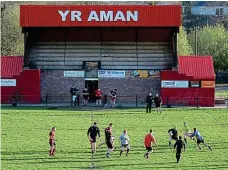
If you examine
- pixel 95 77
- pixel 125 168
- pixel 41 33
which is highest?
pixel 41 33

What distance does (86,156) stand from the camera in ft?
79.3

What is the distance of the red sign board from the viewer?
41.6m

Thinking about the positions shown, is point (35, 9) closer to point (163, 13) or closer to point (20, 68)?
point (20, 68)

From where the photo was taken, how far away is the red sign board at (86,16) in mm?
41594

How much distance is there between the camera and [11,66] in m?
41.8

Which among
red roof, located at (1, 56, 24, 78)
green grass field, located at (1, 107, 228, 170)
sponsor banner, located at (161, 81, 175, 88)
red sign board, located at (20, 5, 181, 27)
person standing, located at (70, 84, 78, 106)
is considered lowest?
green grass field, located at (1, 107, 228, 170)

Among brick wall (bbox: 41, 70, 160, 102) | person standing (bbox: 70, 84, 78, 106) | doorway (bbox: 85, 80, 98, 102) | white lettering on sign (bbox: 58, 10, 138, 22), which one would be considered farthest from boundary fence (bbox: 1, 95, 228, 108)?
white lettering on sign (bbox: 58, 10, 138, 22)

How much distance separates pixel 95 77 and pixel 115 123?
31.3ft

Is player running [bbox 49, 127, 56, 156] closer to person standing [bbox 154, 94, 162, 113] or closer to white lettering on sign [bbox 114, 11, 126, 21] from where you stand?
person standing [bbox 154, 94, 162, 113]

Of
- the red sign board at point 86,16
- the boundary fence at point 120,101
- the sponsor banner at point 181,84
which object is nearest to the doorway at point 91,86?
the boundary fence at point 120,101

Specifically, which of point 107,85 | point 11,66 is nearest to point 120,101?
point 107,85

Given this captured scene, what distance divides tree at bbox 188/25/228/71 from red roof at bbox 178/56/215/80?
2541 cm

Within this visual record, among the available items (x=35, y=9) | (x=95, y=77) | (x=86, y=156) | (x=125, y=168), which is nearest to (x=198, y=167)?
(x=125, y=168)

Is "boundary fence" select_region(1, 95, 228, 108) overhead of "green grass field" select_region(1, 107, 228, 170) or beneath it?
overhead
